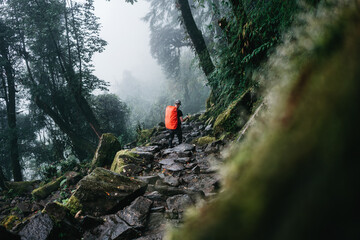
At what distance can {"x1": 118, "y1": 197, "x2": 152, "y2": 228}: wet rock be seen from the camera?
262cm

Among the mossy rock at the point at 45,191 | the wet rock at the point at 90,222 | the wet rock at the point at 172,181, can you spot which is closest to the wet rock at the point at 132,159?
the wet rock at the point at 172,181

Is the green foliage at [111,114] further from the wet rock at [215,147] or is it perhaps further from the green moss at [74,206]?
the green moss at [74,206]

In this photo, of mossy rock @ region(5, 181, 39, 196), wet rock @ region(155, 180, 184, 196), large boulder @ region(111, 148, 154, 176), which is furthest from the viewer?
mossy rock @ region(5, 181, 39, 196)

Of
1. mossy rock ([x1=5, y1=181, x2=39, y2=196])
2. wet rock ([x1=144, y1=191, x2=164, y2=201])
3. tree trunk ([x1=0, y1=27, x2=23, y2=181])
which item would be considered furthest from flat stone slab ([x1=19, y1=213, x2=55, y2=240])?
tree trunk ([x1=0, y1=27, x2=23, y2=181])

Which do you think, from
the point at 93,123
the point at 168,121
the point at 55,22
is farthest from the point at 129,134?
the point at 168,121

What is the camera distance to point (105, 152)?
7438 millimetres

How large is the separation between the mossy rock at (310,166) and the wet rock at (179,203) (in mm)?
2547

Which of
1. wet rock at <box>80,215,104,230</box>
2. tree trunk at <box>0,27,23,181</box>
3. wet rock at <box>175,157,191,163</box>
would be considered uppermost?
tree trunk at <box>0,27,23,181</box>

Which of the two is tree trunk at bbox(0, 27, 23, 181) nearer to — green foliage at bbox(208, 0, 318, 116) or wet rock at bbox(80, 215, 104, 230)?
wet rock at bbox(80, 215, 104, 230)

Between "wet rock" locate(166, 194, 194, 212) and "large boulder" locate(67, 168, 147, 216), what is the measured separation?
2.35ft

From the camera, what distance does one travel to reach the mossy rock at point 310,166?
30 centimetres

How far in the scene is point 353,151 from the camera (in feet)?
1.02

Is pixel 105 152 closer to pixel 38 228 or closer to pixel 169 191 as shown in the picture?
pixel 169 191

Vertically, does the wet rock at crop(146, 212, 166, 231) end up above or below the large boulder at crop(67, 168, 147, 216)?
below
